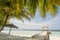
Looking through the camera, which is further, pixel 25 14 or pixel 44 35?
pixel 25 14

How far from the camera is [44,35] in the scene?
33.7 ft

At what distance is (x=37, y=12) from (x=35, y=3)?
0.33 metres

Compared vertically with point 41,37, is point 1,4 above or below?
above

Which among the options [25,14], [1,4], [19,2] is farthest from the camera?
[25,14]

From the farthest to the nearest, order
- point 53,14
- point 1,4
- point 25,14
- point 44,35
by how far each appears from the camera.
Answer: point 25,14 < point 44,35 < point 1,4 < point 53,14

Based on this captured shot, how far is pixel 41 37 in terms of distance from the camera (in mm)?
10398

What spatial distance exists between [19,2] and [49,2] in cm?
94

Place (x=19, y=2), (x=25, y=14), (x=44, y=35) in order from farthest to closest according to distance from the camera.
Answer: (x=25, y=14)
(x=44, y=35)
(x=19, y=2)

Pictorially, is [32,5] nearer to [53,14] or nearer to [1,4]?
[53,14]

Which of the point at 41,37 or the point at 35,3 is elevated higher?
the point at 35,3

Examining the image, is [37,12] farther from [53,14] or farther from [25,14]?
[25,14]

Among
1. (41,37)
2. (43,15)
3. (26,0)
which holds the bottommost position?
(41,37)

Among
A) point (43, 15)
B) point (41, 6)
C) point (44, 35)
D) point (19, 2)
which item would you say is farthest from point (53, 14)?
point (44, 35)

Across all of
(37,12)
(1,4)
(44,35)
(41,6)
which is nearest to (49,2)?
(41,6)
